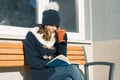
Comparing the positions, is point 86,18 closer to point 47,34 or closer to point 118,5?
point 118,5

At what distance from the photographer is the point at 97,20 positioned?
4.75m

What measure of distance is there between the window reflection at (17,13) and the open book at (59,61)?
663 mm

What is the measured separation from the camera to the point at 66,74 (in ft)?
10.9

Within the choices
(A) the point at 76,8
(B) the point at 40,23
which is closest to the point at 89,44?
(A) the point at 76,8

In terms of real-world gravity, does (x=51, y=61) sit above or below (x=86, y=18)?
below

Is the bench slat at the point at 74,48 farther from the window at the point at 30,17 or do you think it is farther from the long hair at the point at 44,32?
the long hair at the point at 44,32

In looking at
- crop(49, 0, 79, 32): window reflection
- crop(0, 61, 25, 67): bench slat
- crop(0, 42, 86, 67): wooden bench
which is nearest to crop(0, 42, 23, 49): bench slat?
crop(0, 42, 86, 67): wooden bench

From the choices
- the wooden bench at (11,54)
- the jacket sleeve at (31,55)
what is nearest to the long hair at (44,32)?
the jacket sleeve at (31,55)

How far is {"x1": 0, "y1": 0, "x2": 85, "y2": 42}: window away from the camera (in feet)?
11.9

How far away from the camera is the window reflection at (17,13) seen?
3.60m

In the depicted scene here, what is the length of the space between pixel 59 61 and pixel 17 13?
81 cm

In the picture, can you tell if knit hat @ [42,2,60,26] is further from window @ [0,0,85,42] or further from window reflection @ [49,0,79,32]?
window reflection @ [49,0,79,32]

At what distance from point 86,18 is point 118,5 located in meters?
0.49

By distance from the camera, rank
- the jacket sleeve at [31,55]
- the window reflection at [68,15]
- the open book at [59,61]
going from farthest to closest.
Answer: the window reflection at [68,15] < the jacket sleeve at [31,55] < the open book at [59,61]
